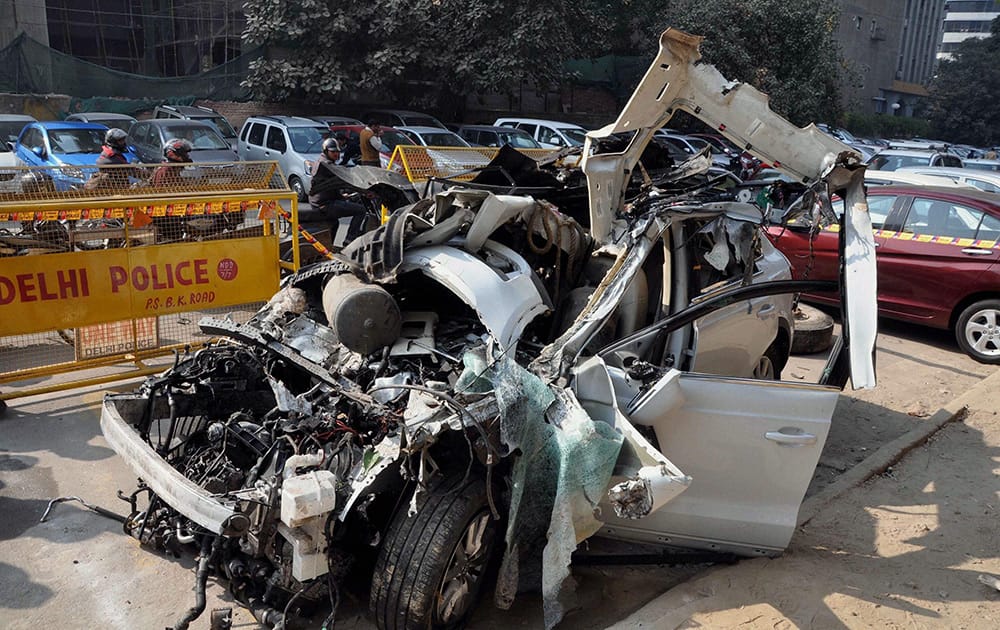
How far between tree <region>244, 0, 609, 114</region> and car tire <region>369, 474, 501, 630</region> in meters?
18.5

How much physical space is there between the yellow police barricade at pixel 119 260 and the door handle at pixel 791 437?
481cm

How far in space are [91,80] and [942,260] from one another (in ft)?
67.6

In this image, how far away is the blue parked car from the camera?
13.7 m

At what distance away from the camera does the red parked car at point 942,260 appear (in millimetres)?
8336

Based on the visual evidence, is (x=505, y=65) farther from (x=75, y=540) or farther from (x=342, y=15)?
(x=75, y=540)

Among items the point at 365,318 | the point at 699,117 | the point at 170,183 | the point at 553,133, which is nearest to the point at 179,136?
the point at 553,133

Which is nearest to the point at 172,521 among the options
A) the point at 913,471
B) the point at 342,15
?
the point at 913,471

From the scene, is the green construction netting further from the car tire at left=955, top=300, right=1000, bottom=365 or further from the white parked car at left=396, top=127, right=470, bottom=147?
the car tire at left=955, top=300, right=1000, bottom=365

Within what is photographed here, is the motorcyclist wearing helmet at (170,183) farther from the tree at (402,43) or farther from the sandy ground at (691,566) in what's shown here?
the tree at (402,43)

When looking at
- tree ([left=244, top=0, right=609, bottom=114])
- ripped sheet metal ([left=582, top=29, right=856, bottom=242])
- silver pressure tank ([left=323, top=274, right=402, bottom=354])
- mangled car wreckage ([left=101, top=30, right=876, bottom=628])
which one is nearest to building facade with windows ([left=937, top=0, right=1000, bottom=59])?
tree ([left=244, top=0, right=609, bottom=114])

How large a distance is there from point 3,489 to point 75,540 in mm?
908

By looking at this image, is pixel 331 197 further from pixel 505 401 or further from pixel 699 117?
pixel 505 401

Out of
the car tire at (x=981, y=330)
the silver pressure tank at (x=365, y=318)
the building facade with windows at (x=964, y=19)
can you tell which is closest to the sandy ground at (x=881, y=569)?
the silver pressure tank at (x=365, y=318)

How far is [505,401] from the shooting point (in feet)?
11.5
